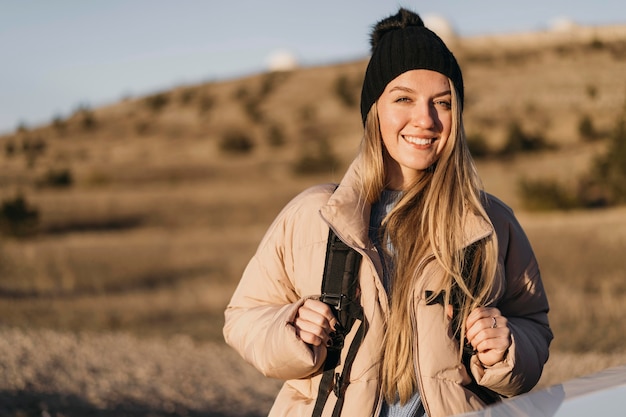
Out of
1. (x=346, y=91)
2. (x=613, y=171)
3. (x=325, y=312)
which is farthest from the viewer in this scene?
(x=346, y=91)

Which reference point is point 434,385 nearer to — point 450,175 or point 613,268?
point 450,175

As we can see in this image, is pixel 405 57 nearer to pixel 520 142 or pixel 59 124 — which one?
pixel 520 142

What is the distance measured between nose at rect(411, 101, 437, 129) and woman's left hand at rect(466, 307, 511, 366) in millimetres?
583

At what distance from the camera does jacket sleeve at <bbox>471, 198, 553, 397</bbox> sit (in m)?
2.43

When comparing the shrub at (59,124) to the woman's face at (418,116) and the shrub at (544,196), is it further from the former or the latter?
the woman's face at (418,116)

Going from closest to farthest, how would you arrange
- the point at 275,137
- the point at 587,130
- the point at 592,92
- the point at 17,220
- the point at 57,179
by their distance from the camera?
1. the point at 17,220
2. the point at 587,130
3. the point at 57,179
4. the point at 592,92
5. the point at 275,137

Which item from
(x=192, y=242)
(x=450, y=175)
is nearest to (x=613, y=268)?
(x=192, y=242)

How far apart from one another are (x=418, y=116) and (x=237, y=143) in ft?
141

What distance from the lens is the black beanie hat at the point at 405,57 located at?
2598 millimetres

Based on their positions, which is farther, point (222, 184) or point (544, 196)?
point (222, 184)

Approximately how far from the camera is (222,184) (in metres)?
35.2

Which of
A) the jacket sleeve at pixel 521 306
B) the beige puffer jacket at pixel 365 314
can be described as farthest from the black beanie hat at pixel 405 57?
the jacket sleeve at pixel 521 306

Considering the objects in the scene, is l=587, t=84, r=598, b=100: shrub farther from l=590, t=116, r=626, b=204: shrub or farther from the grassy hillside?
l=590, t=116, r=626, b=204: shrub

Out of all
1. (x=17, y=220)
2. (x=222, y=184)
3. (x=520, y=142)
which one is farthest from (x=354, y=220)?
(x=520, y=142)
